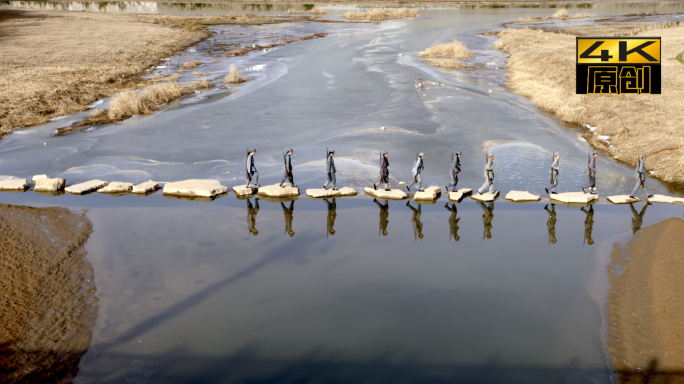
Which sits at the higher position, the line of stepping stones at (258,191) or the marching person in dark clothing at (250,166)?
the marching person in dark clothing at (250,166)

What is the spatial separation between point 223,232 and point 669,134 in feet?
65.5

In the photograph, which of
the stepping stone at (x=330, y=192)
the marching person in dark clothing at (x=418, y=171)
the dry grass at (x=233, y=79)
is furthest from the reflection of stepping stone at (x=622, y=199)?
the dry grass at (x=233, y=79)

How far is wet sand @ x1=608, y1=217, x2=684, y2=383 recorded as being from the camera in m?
10.2

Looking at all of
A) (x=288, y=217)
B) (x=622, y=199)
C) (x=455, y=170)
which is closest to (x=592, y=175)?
(x=622, y=199)

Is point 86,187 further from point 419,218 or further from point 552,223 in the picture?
point 552,223

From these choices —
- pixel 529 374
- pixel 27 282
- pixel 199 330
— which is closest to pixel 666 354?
pixel 529 374

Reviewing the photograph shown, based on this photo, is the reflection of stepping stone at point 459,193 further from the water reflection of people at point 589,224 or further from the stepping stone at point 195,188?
the stepping stone at point 195,188

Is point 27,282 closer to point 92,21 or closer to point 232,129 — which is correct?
point 232,129

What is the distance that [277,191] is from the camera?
18.9 meters

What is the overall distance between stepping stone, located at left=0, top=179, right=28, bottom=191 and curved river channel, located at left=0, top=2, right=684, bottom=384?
348mm

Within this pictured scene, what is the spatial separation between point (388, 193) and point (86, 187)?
11235 mm

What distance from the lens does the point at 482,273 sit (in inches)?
540

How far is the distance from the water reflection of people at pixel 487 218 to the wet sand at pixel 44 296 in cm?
1106

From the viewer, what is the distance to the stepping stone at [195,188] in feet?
61.8
